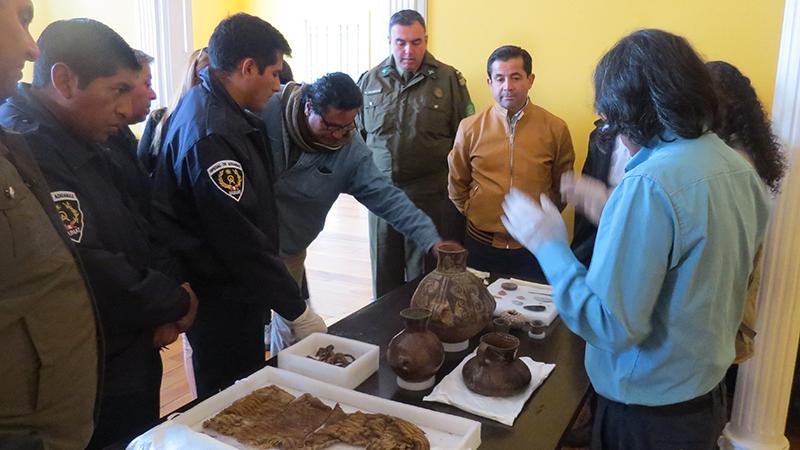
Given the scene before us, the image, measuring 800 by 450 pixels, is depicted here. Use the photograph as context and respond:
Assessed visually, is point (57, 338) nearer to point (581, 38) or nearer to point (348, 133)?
point (348, 133)

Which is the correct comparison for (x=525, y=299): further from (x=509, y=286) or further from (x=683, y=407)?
(x=683, y=407)

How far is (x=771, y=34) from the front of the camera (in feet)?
7.85

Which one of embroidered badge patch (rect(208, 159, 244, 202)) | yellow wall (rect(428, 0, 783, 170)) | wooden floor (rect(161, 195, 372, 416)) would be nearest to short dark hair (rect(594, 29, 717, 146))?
embroidered badge patch (rect(208, 159, 244, 202))

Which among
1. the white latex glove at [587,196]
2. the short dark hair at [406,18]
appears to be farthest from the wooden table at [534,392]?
the short dark hair at [406,18]

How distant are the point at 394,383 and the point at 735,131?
3.67ft

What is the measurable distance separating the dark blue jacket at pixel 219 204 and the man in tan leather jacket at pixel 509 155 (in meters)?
1.19

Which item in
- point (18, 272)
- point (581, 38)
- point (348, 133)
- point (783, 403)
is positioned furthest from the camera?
point (581, 38)

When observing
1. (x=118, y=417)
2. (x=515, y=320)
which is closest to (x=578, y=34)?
(x=515, y=320)

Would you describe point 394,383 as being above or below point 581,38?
below

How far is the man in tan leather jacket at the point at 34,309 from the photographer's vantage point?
89 centimetres

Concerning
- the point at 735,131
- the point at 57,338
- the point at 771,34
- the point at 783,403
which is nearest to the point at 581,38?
the point at 771,34

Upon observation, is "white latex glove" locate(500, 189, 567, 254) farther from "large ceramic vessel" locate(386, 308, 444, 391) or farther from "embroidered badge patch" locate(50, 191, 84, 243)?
"embroidered badge patch" locate(50, 191, 84, 243)

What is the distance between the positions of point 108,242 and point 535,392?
39.0 inches

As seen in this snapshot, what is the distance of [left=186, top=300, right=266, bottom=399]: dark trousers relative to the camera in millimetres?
1700
